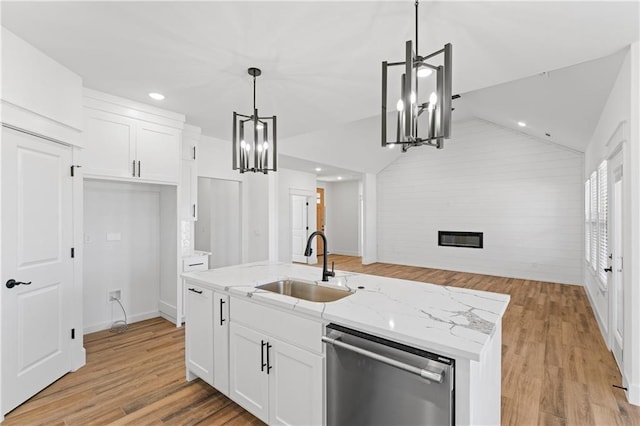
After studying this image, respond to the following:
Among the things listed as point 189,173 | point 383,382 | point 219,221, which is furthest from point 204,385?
point 219,221

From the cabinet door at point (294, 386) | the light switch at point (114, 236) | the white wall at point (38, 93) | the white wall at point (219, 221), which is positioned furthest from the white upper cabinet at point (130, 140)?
the cabinet door at point (294, 386)

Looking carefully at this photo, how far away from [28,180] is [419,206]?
767 cm

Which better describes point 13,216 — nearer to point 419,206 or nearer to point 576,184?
point 419,206

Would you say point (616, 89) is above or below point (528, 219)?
above

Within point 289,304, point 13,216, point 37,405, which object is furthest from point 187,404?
point 13,216

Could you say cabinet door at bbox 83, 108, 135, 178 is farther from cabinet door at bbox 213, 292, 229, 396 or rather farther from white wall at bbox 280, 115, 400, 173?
white wall at bbox 280, 115, 400, 173

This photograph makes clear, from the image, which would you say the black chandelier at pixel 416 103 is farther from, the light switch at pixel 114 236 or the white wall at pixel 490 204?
the white wall at pixel 490 204

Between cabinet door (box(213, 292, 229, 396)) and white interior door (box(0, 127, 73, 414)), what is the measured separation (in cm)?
146

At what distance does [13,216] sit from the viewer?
2.30 metres

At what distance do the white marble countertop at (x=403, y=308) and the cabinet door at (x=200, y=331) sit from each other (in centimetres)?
12

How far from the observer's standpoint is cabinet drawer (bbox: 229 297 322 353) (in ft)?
5.54

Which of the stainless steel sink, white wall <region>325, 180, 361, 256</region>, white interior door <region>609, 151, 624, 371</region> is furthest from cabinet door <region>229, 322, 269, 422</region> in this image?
white wall <region>325, 180, 361, 256</region>

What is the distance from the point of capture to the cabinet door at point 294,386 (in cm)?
167

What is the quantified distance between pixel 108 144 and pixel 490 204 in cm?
735
